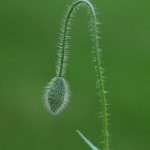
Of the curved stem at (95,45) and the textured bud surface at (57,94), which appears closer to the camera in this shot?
the curved stem at (95,45)

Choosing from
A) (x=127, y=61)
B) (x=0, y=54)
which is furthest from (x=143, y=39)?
(x=0, y=54)

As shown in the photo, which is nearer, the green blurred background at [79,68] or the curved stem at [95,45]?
the curved stem at [95,45]

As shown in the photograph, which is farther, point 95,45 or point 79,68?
point 79,68

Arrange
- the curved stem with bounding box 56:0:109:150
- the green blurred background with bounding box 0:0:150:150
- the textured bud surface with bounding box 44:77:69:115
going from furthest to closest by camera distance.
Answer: the green blurred background with bounding box 0:0:150:150 → the textured bud surface with bounding box 44:77:69:115 → the curved stem with bounding box 56:0:109:150

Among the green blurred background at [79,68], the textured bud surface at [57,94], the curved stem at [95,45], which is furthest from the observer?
the green blurred background at [79,68]

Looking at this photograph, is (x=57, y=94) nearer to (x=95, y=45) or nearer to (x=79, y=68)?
(x=95, y=45)

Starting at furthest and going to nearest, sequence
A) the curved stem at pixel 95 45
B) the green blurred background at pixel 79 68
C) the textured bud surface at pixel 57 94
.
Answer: the green blurred background at pixel 79 68, the textured bud surface at pixel 57 94, the curved stem at pixel 95 45

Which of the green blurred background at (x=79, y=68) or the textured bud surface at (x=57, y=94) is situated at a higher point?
the green blurred background at (x=79, y=68)

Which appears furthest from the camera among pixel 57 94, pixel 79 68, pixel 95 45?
pixel 79 68

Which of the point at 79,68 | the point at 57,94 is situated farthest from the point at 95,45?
the point at 79,68

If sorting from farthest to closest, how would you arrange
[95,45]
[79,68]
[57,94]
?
[79,68], [57,94], [95,45]
